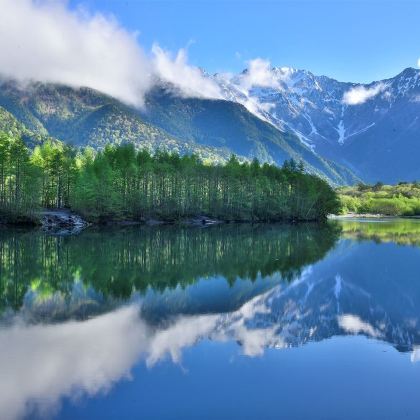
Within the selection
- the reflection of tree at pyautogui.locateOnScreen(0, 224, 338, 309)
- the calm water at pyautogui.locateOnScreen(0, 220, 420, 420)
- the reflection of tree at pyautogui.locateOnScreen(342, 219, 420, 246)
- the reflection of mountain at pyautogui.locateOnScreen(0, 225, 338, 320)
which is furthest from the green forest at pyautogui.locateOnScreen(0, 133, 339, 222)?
the calm water at pyautogui.locateOnScreen(0, 220, 420, 420)

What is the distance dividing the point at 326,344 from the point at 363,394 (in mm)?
6174

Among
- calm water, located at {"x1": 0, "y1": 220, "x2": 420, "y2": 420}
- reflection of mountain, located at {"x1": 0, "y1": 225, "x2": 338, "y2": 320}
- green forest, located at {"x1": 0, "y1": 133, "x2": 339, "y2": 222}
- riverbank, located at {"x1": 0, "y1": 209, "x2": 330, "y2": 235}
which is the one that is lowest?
calm water, located at {"x1": 0, "y1": 220, "x2": 420, "y2": 420}

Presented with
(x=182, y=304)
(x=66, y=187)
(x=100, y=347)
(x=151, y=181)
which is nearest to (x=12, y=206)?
(x=66, y=187)

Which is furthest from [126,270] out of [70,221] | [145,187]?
[145,187]

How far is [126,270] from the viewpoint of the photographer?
41.9m

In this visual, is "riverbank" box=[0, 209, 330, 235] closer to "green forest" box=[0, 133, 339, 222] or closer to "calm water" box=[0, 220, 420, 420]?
"green forest" box=[0, 133, 339, 222]

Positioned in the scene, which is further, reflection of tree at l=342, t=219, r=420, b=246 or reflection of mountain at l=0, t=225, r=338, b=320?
reflection of tree at l=342, t=219, r=420, b=246

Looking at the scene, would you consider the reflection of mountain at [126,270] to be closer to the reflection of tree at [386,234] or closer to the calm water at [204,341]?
the calm water at [204,341]

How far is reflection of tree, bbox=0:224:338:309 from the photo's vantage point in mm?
35250

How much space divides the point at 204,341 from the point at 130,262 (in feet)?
82.4

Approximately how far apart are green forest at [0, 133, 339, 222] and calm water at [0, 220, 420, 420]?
49.2 meters

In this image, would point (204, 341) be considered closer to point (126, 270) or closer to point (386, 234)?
point (126, 270)

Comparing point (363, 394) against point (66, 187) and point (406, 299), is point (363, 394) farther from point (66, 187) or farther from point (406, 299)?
point (66, 187)

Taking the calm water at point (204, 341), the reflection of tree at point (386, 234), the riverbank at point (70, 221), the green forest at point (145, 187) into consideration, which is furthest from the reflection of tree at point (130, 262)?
the green forest at point (145, 187)
